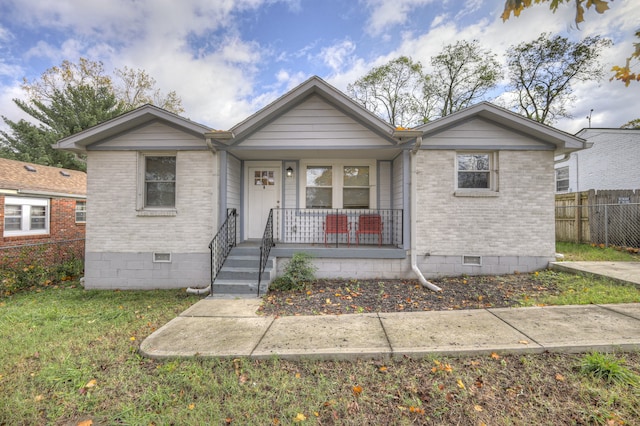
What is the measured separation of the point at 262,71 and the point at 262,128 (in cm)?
754

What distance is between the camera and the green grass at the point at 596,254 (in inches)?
282

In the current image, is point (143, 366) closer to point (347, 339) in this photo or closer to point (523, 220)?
point (347, 339)

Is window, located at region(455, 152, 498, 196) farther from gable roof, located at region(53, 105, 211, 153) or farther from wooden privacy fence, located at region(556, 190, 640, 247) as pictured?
gable roof, located at region(53, 105, 211, 153)

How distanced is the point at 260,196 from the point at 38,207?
1010 cm

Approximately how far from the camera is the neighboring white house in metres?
13.2

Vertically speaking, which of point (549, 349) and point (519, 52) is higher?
point (519, 52)

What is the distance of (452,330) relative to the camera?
3.46m

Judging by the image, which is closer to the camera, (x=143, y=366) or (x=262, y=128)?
Answer: (x=143, y=366)

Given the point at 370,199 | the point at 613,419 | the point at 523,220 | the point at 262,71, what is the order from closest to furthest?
the point at 613,419 → the point at 523,220 → the point at 370,199 → the point at 262,71

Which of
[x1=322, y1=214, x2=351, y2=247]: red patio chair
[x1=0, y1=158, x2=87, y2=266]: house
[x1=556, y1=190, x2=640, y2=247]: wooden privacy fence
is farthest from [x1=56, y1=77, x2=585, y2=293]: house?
[x1=556, y1=190, x2=640, y2=247]: wooden privacy fence

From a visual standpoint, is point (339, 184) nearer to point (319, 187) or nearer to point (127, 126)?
point (319, 187)

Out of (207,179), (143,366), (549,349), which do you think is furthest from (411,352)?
(207,179)

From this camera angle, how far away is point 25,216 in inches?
405

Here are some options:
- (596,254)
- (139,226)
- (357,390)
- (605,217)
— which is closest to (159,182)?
(139,226)
